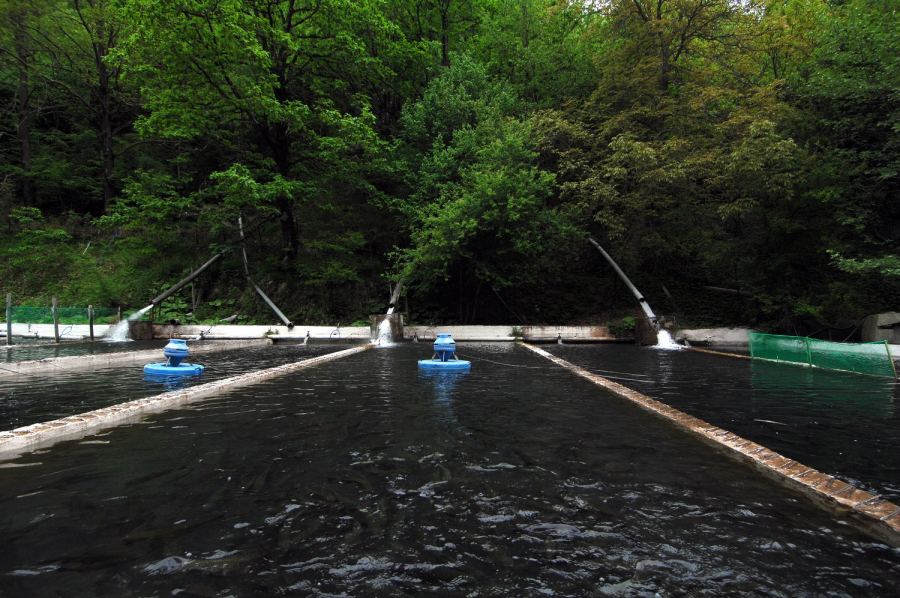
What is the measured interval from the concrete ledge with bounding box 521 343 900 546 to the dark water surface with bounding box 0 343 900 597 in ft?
0.53

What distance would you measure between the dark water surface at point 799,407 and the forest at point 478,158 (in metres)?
7.83

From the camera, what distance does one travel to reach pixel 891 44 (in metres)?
15.4

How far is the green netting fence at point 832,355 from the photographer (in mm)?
10844

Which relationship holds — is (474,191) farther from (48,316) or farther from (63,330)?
(48,316)

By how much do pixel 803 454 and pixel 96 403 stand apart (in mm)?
9013

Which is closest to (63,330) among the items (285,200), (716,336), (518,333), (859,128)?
(285,200)

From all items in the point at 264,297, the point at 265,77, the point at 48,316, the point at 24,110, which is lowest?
the point at 48,316

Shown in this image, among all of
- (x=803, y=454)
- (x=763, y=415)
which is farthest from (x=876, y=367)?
(x=803, y=454)

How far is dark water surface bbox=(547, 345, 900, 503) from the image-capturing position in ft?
14.3

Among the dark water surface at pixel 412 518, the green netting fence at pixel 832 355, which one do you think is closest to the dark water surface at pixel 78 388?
the dark water surface at pixel 412 518

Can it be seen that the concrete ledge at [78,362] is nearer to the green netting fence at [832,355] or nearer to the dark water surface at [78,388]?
the dark water surface at [78,388]

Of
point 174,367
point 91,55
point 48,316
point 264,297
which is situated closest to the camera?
point 174,367

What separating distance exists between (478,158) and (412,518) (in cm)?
2172

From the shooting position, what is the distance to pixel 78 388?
316 inches
